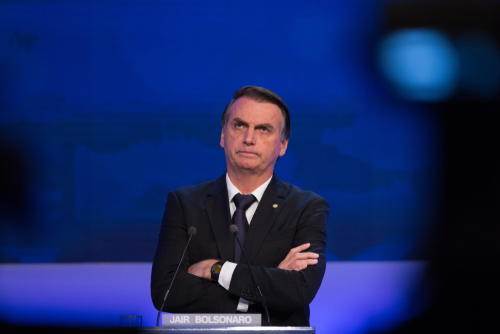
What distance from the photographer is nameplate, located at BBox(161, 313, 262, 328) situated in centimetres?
171

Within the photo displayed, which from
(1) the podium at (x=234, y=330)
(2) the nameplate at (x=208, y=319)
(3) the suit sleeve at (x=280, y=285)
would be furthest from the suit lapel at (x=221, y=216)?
(1) the podium at (x=234, y=330)

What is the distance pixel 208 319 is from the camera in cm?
173

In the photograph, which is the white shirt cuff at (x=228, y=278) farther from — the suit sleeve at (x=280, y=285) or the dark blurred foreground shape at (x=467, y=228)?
the dark blurred foreground shape at (x=467, y=228)

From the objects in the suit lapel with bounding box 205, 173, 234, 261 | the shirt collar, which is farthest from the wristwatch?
the shirt collar

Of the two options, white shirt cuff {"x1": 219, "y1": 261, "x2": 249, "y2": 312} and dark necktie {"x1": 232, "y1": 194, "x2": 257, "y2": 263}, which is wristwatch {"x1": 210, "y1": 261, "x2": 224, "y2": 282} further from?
dark necktie {"x1": 232, "y1": 194, "x2": 257, "y2": 263}

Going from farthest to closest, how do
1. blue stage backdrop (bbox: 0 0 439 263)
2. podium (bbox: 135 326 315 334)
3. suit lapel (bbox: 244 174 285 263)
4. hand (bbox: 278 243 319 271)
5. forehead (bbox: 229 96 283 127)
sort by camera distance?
blue stage backdrop (bbox: 0 0 439 263)
forehead (bbox: 229 96 283 127)
suit lapel (bbox: 244 174 285 263)
hand (bbox: 278 243 319 271)
podium (bbox: 135 326 315 334)

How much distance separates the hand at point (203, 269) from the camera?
2.27 meters

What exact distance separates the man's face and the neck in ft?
0.10

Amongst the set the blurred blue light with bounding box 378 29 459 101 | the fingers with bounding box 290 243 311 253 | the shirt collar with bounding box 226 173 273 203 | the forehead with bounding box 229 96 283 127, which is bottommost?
the fingers with bounding box 290 243 311 253

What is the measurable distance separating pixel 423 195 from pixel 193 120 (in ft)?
6.04

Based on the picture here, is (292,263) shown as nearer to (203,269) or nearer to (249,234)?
(249,234)

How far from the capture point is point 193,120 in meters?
3.81

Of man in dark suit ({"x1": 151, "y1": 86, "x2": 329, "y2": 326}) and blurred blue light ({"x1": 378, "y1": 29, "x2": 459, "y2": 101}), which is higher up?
blurred blue light ({"x1": 378, "y1": 29, "x2": 459, "y2": 101})

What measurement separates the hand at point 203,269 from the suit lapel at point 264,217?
0.67 ft
